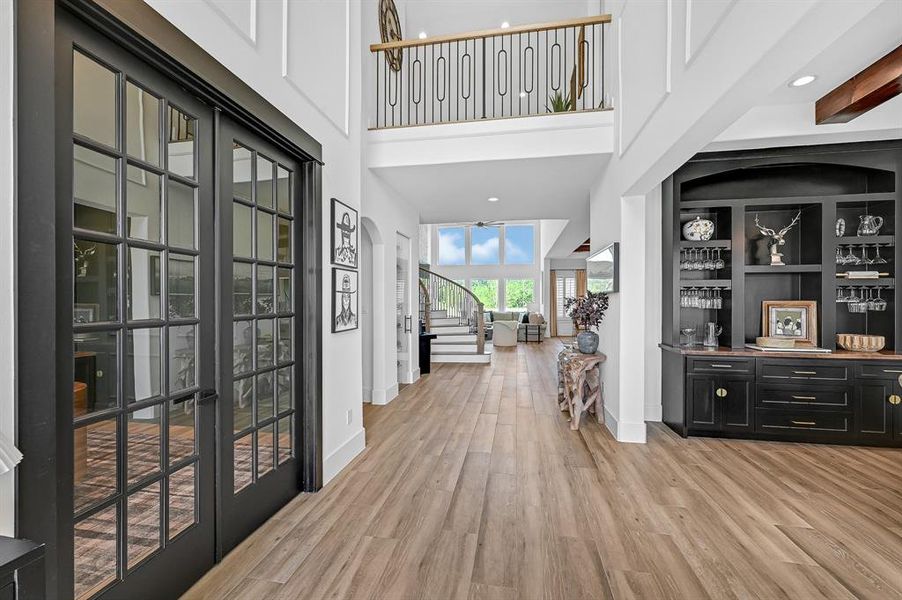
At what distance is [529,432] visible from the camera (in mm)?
4059

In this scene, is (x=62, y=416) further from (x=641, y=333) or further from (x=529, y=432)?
(x=641, y=333)

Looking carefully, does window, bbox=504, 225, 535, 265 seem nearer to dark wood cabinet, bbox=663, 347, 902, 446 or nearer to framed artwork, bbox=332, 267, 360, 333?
dark wood cabinet, bbox=663, 347, 902, 446

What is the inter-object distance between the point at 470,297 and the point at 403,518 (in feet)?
24.4

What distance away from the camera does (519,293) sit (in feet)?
49.8

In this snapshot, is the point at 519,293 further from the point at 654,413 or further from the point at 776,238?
the point at 776,238

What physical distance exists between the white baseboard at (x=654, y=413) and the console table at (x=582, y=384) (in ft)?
1.76

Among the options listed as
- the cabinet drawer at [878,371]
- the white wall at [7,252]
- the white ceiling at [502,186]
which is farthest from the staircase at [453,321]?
the white wall at [7,252]

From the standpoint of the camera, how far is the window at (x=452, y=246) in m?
15.6

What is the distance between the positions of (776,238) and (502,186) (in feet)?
9.64

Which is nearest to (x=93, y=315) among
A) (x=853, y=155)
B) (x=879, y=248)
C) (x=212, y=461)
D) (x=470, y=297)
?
(x=212, y=461)

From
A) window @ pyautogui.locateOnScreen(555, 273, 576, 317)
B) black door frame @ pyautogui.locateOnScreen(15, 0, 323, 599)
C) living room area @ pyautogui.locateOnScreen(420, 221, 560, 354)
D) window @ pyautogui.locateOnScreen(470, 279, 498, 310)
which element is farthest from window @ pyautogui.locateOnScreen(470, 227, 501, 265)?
black door frame @ pyautogui.locateOnScreen(15, 0, 323, 599)

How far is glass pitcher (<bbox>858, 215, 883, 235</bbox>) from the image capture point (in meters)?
3.77

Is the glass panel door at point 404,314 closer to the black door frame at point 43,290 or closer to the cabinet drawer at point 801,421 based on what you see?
the cabinet drawer at point 801,421

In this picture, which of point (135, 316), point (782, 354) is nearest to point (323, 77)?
point (135, 316)
